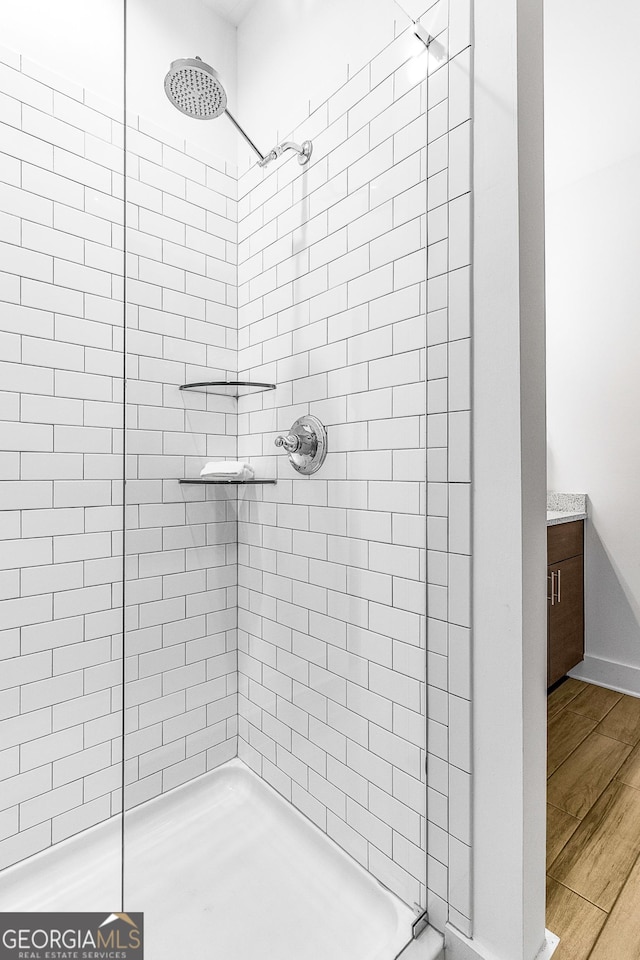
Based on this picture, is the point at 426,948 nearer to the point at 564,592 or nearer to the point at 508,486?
the point at 508,486

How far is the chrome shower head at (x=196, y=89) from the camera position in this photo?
0.87 metres

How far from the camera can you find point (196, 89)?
2.97 ft

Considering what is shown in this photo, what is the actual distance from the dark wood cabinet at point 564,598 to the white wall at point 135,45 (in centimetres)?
200

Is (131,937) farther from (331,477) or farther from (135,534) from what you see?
(331,477)

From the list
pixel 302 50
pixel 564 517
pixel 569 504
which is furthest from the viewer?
pixel 569 504

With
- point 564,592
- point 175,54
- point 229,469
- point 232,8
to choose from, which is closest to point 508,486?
point 229,469

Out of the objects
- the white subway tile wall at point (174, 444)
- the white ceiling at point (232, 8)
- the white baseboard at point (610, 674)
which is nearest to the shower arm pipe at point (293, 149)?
the white subway tile wall at point (174, 444)

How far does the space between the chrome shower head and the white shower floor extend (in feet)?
4.18

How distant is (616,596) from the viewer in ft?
8.09

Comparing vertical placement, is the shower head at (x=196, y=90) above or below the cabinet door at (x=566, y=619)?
above

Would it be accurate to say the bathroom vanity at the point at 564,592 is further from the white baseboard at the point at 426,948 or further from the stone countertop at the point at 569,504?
the white baseboard at the point at 426,948

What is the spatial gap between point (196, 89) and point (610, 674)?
2.84m

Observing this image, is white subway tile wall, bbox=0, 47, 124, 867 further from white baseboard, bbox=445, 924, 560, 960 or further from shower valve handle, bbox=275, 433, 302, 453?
white baseboard, bbox=445, 924, 560, 960

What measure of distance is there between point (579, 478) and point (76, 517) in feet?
7.93
